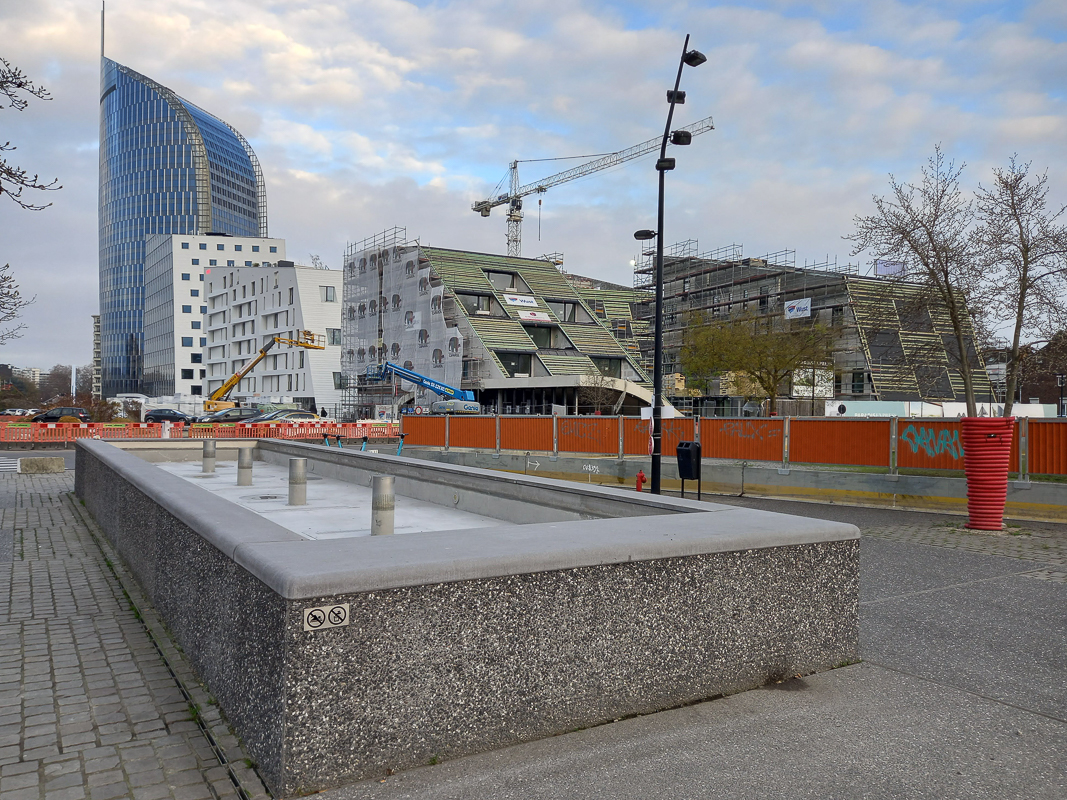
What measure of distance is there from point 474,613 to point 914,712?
262 cm

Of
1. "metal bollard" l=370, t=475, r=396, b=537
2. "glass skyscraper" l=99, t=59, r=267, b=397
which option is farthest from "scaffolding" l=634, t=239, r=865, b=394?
"glass skyscraper" l=99, t=59, r=267, b=397

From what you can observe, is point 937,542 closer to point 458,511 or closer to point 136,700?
point 458,511

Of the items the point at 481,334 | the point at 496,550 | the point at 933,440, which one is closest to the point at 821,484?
the point at 933,440

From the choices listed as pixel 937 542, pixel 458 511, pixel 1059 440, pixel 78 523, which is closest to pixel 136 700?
pixel 458 511

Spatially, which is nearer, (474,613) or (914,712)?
(474,613)

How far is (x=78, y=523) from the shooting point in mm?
11594

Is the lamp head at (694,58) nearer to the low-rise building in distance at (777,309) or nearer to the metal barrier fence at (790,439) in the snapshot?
the metal barrier fence at (790,439)

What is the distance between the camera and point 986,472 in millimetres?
12344

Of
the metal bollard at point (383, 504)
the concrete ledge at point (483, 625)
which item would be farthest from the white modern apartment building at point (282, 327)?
the concrete ledge at point (483, 625)

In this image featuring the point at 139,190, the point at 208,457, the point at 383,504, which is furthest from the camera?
the point at 139,190

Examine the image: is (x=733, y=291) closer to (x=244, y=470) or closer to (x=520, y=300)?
(x=520, y=300)

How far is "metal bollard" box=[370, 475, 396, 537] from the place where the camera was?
21.9 feet

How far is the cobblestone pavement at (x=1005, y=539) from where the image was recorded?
9.66 m

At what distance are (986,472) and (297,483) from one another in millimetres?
10701
